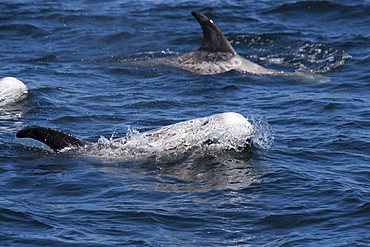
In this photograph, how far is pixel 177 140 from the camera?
1081 cm

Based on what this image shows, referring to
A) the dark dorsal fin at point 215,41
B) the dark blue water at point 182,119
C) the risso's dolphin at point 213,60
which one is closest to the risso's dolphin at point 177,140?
the dark blue water at point 182,119

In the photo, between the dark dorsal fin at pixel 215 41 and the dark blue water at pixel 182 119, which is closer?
the dark blue water at pixel 182 119

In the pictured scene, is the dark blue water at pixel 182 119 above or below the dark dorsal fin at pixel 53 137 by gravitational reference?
below

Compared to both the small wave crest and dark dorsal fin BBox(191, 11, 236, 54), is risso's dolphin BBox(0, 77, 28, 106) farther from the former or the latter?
the small wave crest

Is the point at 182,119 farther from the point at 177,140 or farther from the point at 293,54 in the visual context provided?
the point at 293,54

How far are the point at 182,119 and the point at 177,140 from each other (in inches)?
90.1

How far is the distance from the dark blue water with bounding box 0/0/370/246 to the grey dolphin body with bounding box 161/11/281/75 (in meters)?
0.50

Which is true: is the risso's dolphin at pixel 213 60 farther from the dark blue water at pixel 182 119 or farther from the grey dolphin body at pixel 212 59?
the dark blue water at pixel 182 119

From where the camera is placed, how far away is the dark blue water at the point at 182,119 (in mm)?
8180

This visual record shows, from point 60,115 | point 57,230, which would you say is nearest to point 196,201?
point 57,230

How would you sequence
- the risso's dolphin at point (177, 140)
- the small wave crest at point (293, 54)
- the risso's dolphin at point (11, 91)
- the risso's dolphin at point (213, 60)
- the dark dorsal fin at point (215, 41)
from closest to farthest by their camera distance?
1. the risso's dolphin at point (177, 140)
2. the risso's dolphin at point (11, 91)
3. the risso's dolphin at point (213, 60)
4. the dark dorsal fin at point (215, 41)
5. the small wave crest at point (293, 54)

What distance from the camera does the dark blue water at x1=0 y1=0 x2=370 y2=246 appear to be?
818 centimetres

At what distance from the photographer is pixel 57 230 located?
791 cm

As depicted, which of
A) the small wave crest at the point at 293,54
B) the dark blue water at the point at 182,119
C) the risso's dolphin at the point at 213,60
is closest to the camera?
the dark blue water at the point at 182,119
